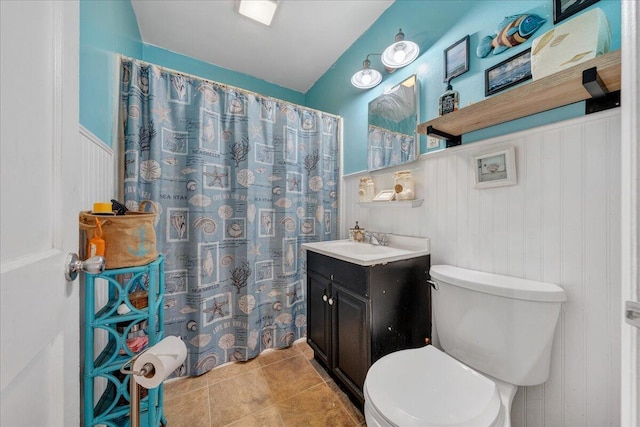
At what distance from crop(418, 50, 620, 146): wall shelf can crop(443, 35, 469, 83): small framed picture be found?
31cm

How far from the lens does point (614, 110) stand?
79 centimetres

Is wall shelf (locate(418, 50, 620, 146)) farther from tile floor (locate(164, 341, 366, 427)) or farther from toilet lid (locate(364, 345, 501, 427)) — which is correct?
tile floor (locate(164, 341, 366, 427))

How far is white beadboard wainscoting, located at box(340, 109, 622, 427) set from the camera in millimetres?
806

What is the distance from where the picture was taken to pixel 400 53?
1.43 metres

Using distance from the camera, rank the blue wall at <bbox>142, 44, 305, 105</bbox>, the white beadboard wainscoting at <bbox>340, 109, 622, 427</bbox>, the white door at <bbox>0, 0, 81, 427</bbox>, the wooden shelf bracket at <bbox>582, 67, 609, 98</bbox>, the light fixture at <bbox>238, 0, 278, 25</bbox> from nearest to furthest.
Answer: the white door at <bbox>0, 0, 81, 427</bbox>, the wooden shelf bracket at <bbox>582, 67, 609, 98</bbox>, the white beadboard wainscoting at <bbox>340, 109, 622, 427</bbox>, the light fixture at <bbox>238, 0, 278, 25</bbox>, the blue wall at <bbox>142, 44, 305, 105</bbox>

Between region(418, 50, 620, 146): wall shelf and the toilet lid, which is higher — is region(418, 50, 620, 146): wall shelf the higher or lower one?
the higher one

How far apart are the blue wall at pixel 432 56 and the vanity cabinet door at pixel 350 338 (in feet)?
3.18

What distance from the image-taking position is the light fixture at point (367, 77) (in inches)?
64.3

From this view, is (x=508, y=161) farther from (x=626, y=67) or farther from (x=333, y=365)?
(x=333, y=365)

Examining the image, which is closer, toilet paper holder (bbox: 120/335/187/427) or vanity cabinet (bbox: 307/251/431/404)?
toilet paper holder (bbox: 120/335/187/427)

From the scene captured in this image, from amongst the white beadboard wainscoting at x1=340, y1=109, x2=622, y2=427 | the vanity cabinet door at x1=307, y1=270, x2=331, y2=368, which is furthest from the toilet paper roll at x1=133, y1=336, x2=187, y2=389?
the white beadboard wainscoting at x1=340, y1=109, x2=622, y2=427

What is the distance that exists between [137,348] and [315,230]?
1289 mm

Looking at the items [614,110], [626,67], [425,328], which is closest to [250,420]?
[425,328]

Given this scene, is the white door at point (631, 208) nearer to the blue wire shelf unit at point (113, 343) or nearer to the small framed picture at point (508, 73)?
the small framed picture at point (508, 73)
